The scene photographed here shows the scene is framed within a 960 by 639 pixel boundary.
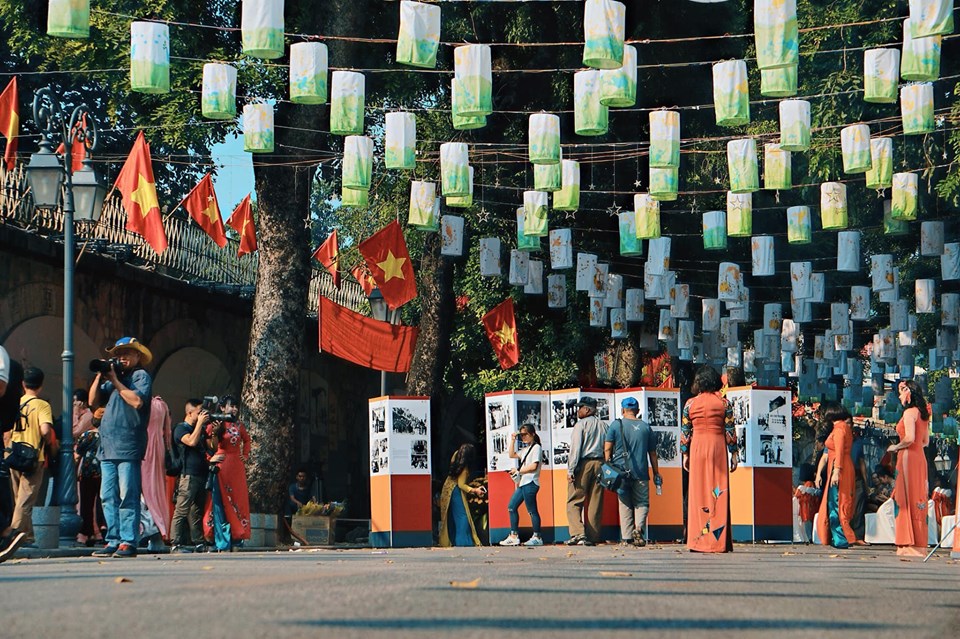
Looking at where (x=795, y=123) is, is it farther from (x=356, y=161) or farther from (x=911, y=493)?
(x=911, y=493)

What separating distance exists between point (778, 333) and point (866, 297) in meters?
2.36

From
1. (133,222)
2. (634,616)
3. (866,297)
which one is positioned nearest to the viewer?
(634,616)

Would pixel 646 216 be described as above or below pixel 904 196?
below

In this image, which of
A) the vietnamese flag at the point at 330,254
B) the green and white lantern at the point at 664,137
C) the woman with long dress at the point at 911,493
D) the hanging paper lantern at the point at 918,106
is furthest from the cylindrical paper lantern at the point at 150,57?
the vietnamese flag at the point at 330,254

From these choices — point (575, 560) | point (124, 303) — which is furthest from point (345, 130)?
point (575, 560)

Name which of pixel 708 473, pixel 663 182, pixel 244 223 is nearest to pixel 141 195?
pixel 244 223

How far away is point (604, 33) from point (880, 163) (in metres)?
7.69

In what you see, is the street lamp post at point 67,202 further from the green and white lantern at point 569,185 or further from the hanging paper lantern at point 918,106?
the hanging paper lantern at point 918,106

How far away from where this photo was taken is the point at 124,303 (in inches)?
1121

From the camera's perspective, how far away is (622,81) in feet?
76.8

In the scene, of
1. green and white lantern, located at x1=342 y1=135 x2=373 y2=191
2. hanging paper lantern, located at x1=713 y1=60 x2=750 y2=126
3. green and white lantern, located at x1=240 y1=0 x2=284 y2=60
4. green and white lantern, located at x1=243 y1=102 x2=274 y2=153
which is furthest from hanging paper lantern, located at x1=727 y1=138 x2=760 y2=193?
green and white lantern, located at x1=240 y1=0 x2=284 y2=60

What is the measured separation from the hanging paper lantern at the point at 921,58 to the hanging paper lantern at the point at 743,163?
4.80 meters

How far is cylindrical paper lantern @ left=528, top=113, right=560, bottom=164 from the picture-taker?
26391 millimetres

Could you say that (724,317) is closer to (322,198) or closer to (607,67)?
(607,67)
